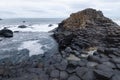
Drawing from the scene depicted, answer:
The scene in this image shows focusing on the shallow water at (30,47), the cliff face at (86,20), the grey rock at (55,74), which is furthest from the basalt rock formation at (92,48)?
the shallow water at (30,47)

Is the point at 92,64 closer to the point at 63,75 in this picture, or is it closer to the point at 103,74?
the point at 103,74

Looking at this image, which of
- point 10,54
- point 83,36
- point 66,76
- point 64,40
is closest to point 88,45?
point 83,36

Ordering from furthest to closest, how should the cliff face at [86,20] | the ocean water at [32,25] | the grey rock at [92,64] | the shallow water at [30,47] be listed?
the ocean water at [32,25] < the cliff face at [86,20] < the shallow water at [30,47] < the grey rock at [92,64]

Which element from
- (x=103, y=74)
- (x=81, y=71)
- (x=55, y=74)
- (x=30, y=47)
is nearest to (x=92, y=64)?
(x=81, y=71)

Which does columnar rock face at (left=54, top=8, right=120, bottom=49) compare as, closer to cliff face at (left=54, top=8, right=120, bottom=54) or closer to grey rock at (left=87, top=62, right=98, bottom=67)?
cliff face at (left=54, top=8, right=120, bottom=54)

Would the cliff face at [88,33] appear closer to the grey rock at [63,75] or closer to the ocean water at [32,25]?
the grey rock at [63,75]

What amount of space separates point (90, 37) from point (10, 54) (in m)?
8.12

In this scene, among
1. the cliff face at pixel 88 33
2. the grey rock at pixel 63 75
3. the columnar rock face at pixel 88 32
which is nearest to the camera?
the grey rock at pixel 63 75

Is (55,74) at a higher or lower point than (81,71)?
lower

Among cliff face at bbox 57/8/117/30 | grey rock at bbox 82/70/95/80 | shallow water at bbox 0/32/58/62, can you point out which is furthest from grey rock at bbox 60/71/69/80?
cliff face at bbox 57/8/117/30

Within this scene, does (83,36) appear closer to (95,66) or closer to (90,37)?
(90,37)

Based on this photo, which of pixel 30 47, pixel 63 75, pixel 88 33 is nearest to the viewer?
pixel 63 75

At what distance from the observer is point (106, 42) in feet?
59.2

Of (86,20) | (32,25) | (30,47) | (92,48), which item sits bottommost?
(32,25)
